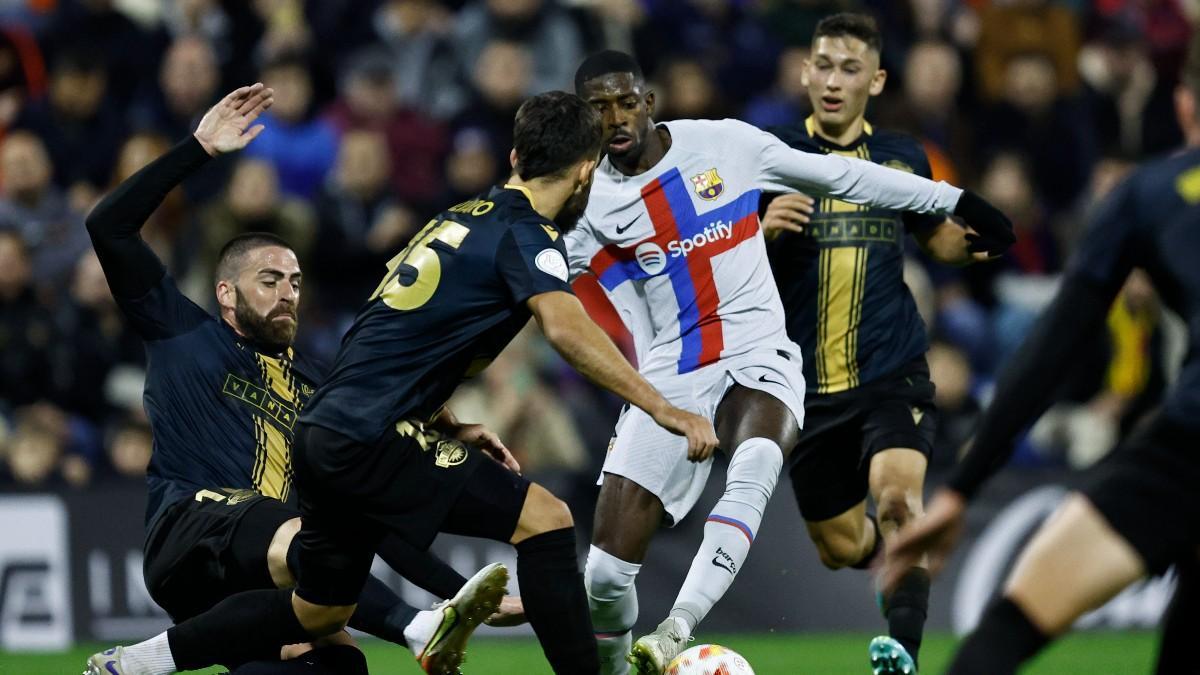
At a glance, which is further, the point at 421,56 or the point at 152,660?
the point at 421,56

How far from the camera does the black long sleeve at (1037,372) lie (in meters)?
4.03

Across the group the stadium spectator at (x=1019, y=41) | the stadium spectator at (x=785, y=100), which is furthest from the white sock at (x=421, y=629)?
the stadium spectator at (x=1019, y=41)

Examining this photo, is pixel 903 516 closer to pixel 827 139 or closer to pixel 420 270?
pixel 827 139

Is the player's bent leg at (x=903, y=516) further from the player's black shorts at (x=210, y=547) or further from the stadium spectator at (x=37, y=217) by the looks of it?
the stadium spectator at (x=37, y=217)

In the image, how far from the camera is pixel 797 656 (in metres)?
9.91

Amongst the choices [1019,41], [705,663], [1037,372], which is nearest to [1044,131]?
[1019,41]

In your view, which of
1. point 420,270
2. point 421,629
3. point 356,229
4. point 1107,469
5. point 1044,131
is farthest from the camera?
point 1044,131

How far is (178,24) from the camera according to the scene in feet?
44.2

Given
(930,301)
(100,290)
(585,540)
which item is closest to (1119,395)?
(930,301)

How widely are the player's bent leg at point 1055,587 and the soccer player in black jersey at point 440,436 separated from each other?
1.80m

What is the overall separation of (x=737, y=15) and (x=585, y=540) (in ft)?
17.8

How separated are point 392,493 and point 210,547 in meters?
1.11

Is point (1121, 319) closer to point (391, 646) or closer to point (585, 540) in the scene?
point (585, 540)

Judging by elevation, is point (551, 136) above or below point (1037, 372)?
above
